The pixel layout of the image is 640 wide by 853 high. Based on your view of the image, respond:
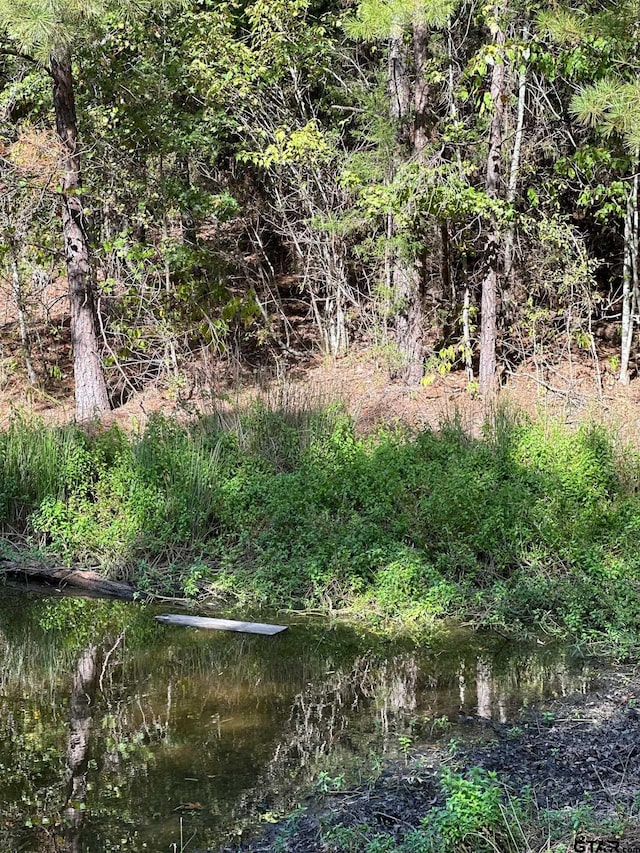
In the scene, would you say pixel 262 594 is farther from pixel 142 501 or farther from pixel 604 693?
pixel 604 693

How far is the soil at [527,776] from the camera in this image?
12.0 feet

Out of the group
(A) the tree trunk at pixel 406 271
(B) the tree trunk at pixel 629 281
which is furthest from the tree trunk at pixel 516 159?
(B) the tree trunk at pixel 629 281

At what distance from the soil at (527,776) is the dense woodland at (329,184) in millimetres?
6165

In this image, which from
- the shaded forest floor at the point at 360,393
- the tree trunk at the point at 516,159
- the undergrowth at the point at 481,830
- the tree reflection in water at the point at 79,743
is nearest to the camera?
the undergrowth at the point at 481,830

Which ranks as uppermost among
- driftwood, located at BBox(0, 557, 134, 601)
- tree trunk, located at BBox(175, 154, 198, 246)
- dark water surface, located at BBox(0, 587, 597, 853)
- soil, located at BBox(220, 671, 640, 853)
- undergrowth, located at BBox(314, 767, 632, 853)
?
tree trunk, located at BBox(175, 154, 198, 246)

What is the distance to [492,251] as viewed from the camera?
10.6 meters

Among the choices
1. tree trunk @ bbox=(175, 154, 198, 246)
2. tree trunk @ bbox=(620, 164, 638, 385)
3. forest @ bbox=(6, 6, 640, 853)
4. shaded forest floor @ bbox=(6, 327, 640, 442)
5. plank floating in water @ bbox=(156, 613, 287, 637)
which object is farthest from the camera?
tree trunk @ bbox=(175, 154, 198, 246)

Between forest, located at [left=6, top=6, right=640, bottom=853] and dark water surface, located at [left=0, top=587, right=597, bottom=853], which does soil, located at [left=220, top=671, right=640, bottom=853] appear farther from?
dark water surface, located at [left=0, top=587, right=597, bottom=853]

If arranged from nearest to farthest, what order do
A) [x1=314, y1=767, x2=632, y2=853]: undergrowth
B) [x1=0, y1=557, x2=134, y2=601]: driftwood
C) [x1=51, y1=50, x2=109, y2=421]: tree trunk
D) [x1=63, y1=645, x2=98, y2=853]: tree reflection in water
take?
[x1=314, y1=767, x2=632, y2=853]: undergrowth, [x1=63, y1=645, x2=98, y2=853]: tree reflection in water, [x1=0, y1=557, x2=134, y2=601]: driftwood, [x1=51, y1=50, x2=109, y2=421]: tree trunk

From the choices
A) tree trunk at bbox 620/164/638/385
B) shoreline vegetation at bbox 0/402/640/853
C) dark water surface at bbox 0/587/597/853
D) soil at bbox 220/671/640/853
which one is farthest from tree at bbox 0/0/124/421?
soil at bbox 220/671/640/853

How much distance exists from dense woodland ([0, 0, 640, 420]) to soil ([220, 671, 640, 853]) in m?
6.16

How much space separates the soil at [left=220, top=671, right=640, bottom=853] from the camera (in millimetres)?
3646

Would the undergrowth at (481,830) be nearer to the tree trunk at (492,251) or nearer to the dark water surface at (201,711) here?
the dark water surface at (201,711)

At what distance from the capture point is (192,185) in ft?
39.9
